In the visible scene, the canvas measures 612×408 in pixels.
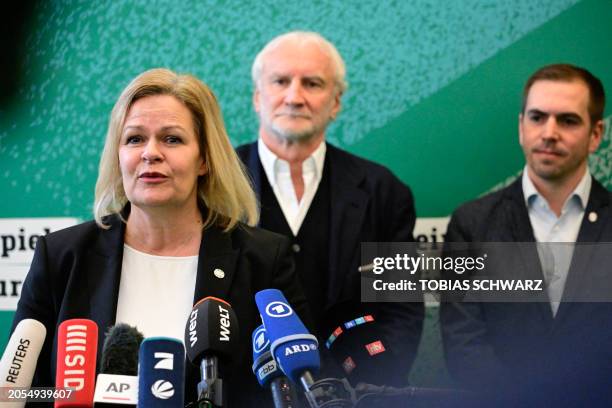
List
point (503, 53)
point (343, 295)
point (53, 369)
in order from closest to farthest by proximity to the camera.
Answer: point (53, 369) → point (343, 295) → point (503, 53)

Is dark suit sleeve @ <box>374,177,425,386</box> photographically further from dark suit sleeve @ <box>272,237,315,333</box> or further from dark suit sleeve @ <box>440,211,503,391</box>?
dark suit sleeve @ <box>272,237,315,333</box>

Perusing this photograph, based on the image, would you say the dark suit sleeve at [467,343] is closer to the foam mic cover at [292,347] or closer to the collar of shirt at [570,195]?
the collar of shirt at [570,195]

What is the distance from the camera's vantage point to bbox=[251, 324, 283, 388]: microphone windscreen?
140cm

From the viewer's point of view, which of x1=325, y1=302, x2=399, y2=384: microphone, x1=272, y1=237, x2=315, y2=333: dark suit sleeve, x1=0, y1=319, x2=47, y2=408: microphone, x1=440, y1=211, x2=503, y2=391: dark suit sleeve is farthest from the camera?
x1=440, y1=211, x2=503, y2=391: dark suit sleeve

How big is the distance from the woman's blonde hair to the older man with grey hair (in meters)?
0.62

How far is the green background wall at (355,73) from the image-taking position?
11.6 feet

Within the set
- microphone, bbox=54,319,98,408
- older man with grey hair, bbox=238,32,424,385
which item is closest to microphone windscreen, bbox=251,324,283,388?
microphone, bbox=54,319,98,408

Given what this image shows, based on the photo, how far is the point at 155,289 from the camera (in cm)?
229

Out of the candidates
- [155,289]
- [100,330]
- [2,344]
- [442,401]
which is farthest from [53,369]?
[2,344]

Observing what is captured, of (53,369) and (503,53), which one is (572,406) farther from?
(503,53)

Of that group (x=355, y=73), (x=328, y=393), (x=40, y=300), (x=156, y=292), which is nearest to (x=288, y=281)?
(x=156, y=292)

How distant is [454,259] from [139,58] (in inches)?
63.8

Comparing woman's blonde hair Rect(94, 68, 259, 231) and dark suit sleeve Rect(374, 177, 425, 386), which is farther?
dark suit sleeve Rect(374, 177, 425, 386)

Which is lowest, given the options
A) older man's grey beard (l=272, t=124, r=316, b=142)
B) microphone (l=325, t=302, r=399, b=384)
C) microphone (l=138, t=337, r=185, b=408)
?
microphone (l=138, t=337, r=185, b=408)
